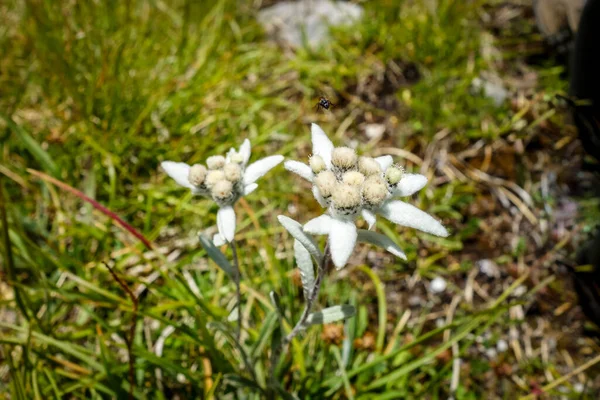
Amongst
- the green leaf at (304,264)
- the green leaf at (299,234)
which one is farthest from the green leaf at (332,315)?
the green leaf at (299,234)

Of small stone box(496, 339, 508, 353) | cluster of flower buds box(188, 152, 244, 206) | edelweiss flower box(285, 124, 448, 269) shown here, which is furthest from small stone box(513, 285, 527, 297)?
cluster of flower buds box(188, 152, 244, 206)

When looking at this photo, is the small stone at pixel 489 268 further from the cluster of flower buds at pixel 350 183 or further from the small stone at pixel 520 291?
the cluster of flower buds at pixel 350 183

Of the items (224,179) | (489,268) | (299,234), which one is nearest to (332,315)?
(299,234)

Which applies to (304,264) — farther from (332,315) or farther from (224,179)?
(224,179)

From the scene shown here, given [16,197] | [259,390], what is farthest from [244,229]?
[16,197]

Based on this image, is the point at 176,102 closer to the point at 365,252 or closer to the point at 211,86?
the point at 211,86

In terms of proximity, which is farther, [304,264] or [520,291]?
[520,291]
